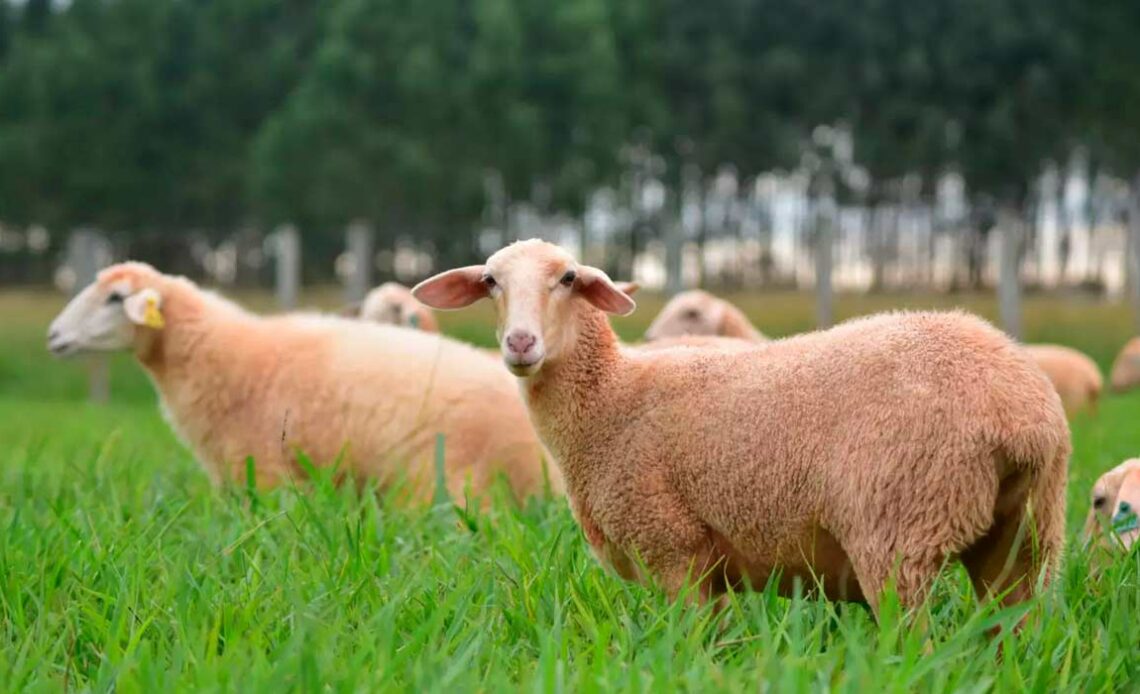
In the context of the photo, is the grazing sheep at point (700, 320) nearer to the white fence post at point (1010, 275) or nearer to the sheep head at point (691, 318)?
the sheep head at point (691, 318)

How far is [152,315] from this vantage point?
5328 millimetres

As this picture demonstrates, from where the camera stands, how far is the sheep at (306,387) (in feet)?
16.0

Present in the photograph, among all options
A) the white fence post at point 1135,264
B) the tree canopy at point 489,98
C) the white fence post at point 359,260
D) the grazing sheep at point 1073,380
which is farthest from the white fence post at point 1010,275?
the white fence post at point 359,260

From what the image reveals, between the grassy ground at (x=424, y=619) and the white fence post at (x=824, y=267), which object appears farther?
the white fence post at (x=824, y=267)

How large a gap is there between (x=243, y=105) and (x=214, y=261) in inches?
180

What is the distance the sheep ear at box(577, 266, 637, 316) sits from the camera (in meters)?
3.14

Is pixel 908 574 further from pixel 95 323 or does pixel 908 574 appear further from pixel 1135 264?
pixel 1135 264

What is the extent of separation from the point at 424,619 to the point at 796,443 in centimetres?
88

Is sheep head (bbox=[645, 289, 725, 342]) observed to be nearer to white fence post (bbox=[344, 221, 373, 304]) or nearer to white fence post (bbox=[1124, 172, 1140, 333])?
white fence post (bbox=[344, 221, 373, 304])

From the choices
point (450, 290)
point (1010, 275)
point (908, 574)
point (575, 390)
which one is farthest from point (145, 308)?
point (1010, 275)

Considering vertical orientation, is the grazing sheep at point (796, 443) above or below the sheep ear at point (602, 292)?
below

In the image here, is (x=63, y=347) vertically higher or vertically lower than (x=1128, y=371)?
higher

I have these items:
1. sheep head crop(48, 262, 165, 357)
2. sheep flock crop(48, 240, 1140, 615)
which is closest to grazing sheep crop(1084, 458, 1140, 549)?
sheep flock crop(48, 240, 1140, 615)

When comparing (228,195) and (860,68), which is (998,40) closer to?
(860,68)
